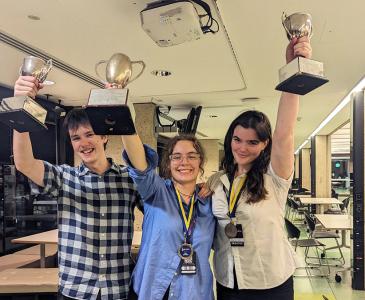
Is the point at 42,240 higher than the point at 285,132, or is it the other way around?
the point at 285,132

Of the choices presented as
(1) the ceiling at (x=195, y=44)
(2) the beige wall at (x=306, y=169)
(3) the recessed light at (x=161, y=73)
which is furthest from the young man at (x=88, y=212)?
(2) the beige wall at (x=306, y=169)

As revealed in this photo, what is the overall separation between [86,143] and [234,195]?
710mm

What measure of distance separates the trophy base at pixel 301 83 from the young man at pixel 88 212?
814 millimetres

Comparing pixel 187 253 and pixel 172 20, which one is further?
pixel 172 20

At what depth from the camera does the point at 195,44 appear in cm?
303

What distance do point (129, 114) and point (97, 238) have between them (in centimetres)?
63

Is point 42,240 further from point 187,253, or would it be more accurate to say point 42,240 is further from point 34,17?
Answer: point 187,253

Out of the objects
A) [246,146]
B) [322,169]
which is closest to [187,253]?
[246,146]

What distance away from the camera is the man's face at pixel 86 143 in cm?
160

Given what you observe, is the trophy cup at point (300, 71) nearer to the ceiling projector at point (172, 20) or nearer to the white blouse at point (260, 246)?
the white blouse at point (260, 246)

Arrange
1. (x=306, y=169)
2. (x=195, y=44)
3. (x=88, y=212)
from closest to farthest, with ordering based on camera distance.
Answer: (x=88, y=212) → (x=195, y=44) → (x=306, y=169)

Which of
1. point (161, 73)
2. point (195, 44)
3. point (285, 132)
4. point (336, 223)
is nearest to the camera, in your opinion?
point (285, 132)

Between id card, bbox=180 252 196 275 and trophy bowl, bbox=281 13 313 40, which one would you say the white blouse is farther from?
trophy bowl, bbox=281 13 313 40

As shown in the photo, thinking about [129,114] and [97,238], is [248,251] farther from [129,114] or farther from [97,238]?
[129,114]
